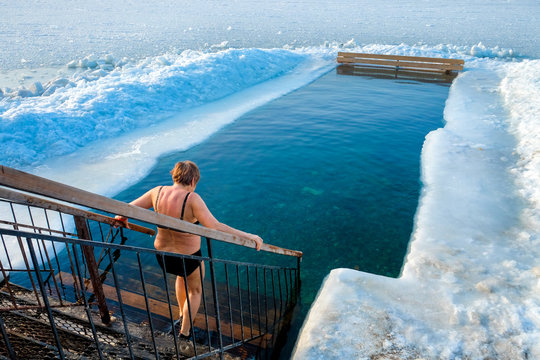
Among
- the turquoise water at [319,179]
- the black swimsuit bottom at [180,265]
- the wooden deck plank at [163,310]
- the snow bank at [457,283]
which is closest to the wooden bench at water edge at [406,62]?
the turquoise water at [319,179]

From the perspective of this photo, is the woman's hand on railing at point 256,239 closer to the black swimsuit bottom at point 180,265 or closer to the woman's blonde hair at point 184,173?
the black swimsuit bottom at point 180,265

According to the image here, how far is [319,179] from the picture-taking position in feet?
26.9

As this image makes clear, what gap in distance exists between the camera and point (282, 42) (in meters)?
31.7

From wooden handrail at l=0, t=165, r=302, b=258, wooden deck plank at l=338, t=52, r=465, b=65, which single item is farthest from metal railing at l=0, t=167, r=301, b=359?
wooden deck plank at l=338, t=52, r=465, b=65

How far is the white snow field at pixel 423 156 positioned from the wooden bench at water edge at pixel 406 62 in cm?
102

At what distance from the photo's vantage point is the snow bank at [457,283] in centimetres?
356

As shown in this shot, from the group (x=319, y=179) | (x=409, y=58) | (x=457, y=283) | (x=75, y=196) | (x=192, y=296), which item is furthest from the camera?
(x=409, y=58)

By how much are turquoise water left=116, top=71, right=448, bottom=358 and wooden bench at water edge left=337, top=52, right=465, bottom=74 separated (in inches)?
319

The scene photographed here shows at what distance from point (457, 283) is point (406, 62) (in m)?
19.5

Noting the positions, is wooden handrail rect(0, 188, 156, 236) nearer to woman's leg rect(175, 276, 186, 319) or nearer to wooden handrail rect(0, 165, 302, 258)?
wooden handrail rect(0, 165, 302, 258)

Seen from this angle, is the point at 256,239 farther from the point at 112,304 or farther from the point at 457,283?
the point at 457,283

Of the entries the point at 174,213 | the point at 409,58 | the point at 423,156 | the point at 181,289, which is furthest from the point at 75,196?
the point at 409,58

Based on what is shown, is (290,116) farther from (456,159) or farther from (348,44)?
(348,44)

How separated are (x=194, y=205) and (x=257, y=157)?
21.0 feet
